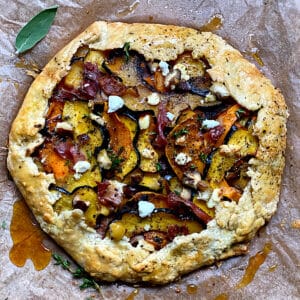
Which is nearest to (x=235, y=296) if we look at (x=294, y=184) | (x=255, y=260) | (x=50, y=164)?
(x=255, y=260)

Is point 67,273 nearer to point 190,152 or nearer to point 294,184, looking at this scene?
point 190,152

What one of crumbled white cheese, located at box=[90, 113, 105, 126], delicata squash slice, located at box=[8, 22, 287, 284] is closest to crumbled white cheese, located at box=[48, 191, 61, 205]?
delicata squash slice, located at box=[8, 22, 287, 284]

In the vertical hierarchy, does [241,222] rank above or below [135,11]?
below

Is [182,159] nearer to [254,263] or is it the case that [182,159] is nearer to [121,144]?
[121,144]

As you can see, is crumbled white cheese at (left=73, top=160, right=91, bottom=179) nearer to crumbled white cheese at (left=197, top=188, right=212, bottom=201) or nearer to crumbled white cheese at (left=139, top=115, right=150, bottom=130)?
crumbled white cheese at (left=139, top=115, right=150, bottom=130)

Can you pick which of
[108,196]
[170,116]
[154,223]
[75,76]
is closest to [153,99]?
[170,116]
